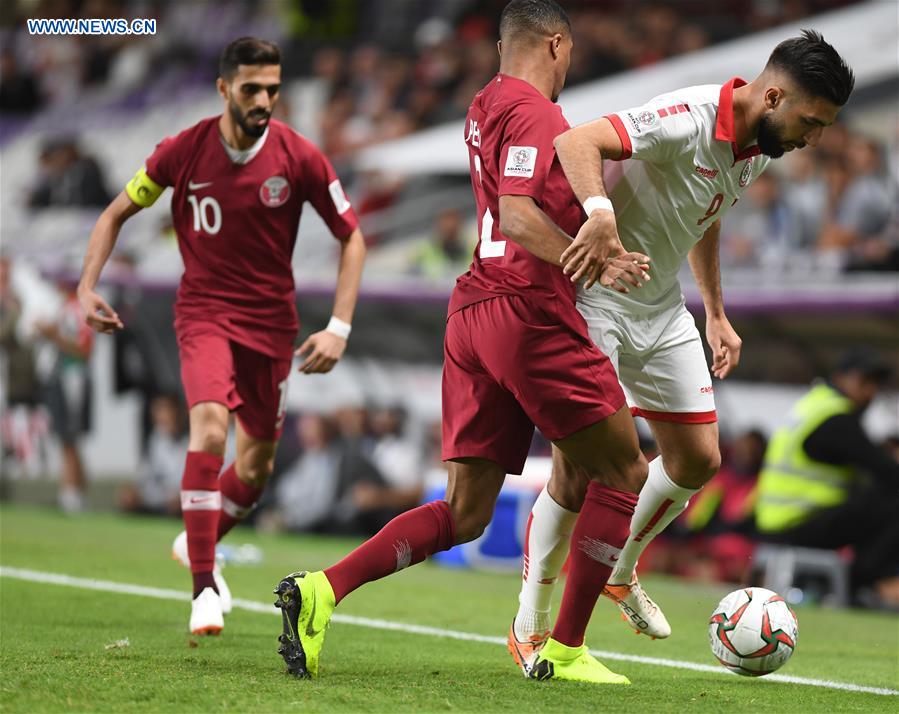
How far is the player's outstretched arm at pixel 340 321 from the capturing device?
237 inches

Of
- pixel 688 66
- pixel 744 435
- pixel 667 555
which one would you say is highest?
pixel 688 66

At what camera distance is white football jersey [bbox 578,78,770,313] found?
4.54 metres

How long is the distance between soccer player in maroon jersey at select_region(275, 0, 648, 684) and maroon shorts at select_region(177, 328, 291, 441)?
5.35 ft

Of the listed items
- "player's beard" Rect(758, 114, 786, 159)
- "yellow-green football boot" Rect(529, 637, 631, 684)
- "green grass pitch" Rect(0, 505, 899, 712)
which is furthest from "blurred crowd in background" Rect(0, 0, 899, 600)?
"player's beard" Rect(758, 114, 786, 159)

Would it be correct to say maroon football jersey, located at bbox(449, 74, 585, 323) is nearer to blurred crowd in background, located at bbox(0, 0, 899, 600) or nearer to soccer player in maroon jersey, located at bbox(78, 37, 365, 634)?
soccer player in maroon jersey, located at bbox(78, 37, 365, 634)

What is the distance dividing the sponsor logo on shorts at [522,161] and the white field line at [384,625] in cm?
212

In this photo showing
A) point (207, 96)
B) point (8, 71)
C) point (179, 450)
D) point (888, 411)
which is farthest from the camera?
point (8, 71)

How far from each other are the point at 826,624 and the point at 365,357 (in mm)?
5851

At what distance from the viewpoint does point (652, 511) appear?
5.39m

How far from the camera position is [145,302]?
13.9 meters

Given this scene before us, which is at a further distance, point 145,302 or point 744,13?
point 744,13

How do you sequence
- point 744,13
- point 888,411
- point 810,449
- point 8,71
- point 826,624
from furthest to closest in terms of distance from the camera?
point 8,71 < point 744,13 < point 888,411 < point 810,449 < point 826,624

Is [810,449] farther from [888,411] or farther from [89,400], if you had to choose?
[89,400]

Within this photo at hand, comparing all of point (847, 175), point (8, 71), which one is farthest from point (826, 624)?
point (8, 71)
